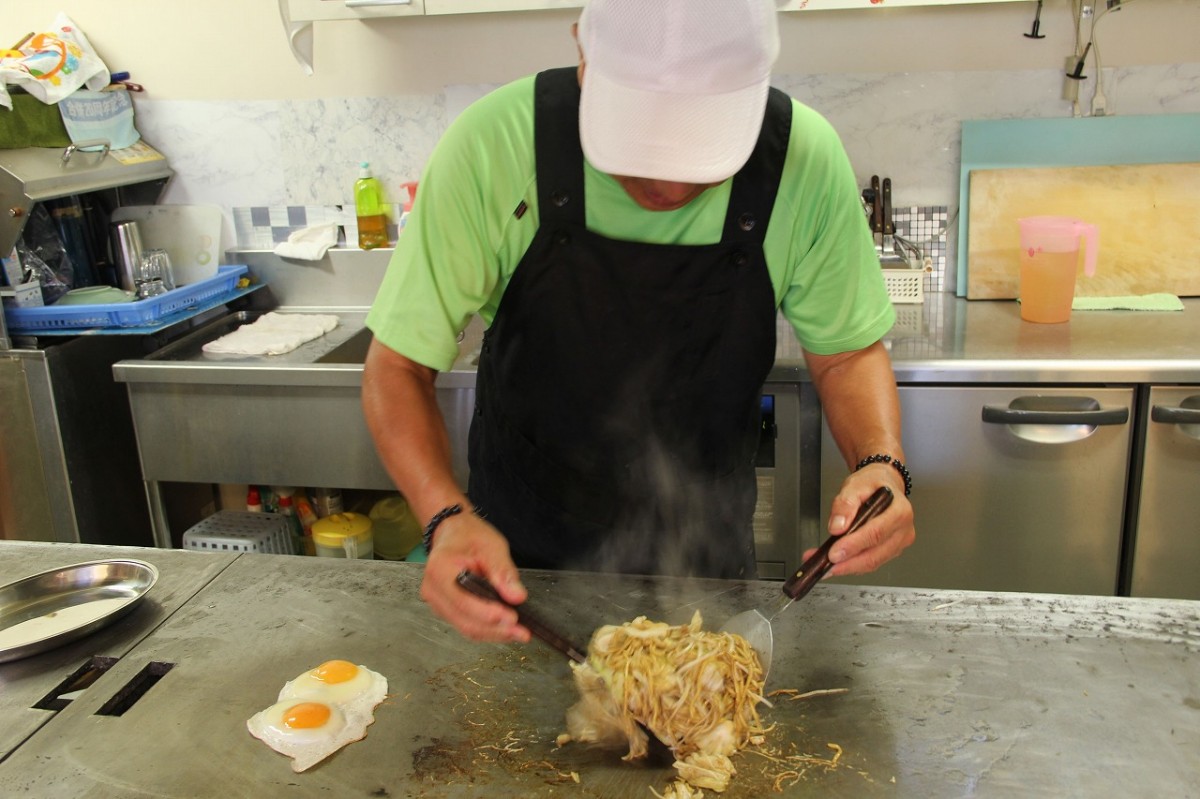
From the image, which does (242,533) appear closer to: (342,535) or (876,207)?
(342,535)

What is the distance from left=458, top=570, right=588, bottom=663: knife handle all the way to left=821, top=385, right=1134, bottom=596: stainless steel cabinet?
156cm

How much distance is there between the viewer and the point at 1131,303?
126 inches

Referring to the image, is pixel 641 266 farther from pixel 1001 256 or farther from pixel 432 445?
pixel 1001 256

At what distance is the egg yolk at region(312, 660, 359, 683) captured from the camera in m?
1.55

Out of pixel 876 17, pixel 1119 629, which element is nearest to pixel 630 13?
pixel 1119 629

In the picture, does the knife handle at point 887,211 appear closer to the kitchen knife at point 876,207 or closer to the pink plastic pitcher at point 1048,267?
the kitchen knife at point 876,207

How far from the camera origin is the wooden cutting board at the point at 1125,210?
10.8 feet

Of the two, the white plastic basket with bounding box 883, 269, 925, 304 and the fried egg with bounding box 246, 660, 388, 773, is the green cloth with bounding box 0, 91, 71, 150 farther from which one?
the white plastic basket with bounding box 883, 269, 925, 304

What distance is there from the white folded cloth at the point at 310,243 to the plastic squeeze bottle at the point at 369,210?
0.12m

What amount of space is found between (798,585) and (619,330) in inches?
24.9

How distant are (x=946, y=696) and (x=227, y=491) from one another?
2927mm

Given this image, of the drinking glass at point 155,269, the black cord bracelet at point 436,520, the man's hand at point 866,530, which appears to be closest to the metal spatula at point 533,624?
the black cord bracelet at point 436,520

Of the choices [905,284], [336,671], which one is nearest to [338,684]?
[336,671]

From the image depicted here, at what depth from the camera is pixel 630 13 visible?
144cm
